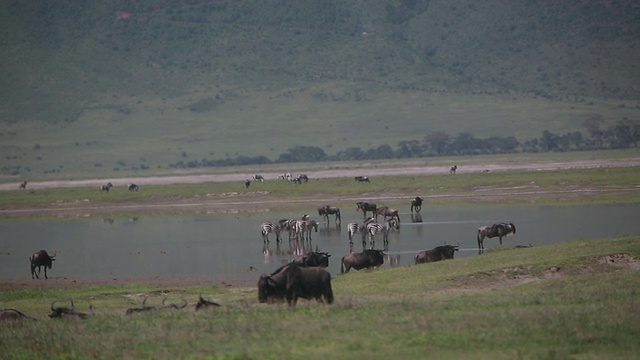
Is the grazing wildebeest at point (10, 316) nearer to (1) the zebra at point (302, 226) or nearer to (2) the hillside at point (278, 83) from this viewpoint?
(1) the zebra at point (302, 226)

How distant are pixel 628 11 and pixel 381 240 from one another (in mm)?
160062

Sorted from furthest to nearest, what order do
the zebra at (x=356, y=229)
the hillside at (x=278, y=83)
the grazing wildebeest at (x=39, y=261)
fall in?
the hillside at (x=278, y=83) < the zebra at (x=356, y=229) < the grazing wildebeest at (x=39, y=261)

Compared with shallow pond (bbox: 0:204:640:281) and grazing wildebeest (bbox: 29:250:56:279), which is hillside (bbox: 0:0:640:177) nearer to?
shallow pond (bbox: 0:204:640:281)

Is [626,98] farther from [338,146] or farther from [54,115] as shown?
[54,115]

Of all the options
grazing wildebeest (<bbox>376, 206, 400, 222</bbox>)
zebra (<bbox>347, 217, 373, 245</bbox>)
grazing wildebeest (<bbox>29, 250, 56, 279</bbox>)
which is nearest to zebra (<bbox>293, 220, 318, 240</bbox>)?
zebra (<bbox>347, 217, 373, 245</bbox>)

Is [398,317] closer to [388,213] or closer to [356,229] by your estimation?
[356,229]

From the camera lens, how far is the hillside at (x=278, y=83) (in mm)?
146000

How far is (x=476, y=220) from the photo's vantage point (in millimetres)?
44656

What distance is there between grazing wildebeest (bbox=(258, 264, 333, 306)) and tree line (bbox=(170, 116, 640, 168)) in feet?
372

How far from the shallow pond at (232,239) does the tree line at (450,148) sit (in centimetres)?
7927

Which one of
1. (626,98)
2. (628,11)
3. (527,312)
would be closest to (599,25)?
(628,11)

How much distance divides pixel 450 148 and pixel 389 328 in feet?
389

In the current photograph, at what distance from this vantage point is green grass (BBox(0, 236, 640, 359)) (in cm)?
1459

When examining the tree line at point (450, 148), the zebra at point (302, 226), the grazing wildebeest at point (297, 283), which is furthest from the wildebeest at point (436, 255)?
the tree line at point (450, 148)
